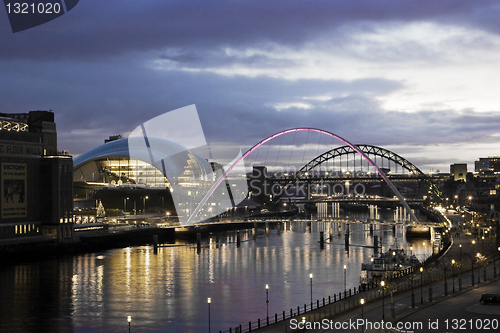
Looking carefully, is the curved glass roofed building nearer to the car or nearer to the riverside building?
the riverside building

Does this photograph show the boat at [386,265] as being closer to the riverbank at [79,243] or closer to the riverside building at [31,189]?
the riverbank at [79,243]

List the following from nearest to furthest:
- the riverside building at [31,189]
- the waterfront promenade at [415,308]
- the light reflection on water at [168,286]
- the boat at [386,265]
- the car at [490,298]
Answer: the waterfront promenade at [415,308] < the car at [490,298] < the light reflection on water at [168,286] < the boat at [386,265] < the riverside building at [31,189]

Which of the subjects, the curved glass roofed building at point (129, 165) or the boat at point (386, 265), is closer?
the boat at point (386, 265)

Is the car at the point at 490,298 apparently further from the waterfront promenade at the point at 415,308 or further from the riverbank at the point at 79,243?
the riverbank at the point at 79,243

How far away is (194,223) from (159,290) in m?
52.4

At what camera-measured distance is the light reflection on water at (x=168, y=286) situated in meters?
41.6

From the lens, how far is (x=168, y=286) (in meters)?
53.4

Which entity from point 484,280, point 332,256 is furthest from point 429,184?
point 484,280

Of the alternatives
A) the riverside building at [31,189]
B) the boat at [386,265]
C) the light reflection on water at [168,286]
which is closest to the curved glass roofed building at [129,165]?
the riverside building at [31,189]

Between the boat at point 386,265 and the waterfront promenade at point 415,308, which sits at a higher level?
the waterfront promenade at point 415,308

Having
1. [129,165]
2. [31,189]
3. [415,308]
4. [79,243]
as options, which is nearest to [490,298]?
[415,308]

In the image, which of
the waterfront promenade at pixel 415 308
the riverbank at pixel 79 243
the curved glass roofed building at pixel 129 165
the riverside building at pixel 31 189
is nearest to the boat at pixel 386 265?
the waterfront promenade at pixel 415 308

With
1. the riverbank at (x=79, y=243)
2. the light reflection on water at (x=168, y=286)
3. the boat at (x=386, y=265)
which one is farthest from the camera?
the riverbank at (x=79, y=243)

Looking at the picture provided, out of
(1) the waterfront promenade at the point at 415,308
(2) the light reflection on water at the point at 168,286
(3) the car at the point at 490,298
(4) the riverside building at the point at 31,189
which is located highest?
(4) the riverside building at the point at 31,189
